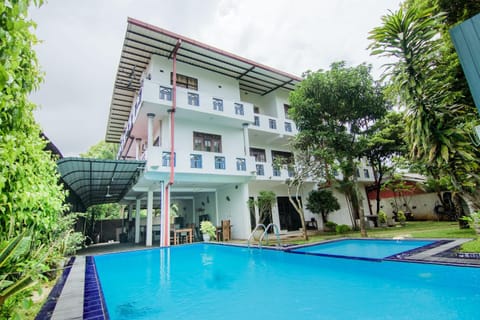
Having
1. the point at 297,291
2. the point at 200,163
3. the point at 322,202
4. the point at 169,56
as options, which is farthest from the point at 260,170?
the point at 297,291

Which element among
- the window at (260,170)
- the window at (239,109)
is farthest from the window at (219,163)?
the window at (239,109)

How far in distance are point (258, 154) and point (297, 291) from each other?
11673mm

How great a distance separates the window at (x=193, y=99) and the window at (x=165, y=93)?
0.98 meters

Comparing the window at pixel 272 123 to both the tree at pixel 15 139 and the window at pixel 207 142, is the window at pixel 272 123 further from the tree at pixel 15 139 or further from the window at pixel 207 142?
the tree at pixel 15 139

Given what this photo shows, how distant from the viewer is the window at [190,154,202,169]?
11.0 m

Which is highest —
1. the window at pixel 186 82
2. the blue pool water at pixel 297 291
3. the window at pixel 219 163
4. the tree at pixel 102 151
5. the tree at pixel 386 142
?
the tree at pixel 102 151

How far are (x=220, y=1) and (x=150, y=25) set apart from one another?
3.15 m

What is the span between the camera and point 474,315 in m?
2.82

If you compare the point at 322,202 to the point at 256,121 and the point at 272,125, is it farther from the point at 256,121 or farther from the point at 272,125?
the point at 256,121

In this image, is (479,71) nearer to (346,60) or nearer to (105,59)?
(346,60)

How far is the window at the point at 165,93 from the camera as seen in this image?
35.7ft

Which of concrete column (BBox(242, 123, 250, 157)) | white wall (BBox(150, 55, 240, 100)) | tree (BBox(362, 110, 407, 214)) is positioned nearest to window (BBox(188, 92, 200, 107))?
white wall (BBox(150, 55, 240, 100))

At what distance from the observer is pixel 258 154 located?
15.6 metres

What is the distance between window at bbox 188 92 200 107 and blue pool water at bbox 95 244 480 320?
7669 millimetres
